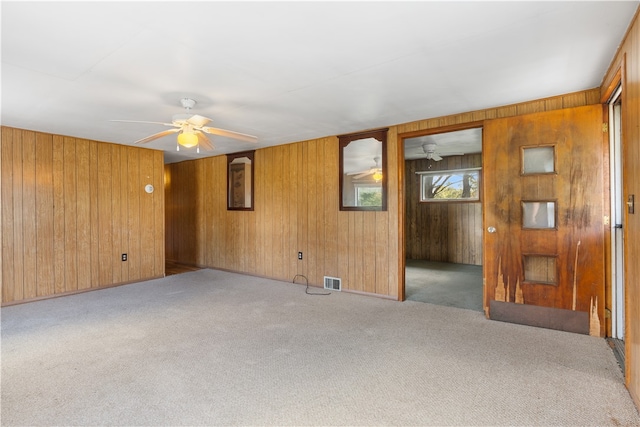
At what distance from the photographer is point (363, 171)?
14.6 feet

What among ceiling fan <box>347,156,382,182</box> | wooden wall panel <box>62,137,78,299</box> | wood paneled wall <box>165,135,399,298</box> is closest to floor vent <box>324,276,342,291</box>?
wood paneled wall <box>165,135,399,298</box>

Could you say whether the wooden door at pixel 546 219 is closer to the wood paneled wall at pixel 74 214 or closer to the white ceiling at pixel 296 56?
the white ceiling at pixel 296 56

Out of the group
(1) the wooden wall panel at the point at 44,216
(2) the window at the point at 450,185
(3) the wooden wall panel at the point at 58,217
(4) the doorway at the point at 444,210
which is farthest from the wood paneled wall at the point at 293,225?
(2) the window at the point at 450,185

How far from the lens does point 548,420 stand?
1717 mm

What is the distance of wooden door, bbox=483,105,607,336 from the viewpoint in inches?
113

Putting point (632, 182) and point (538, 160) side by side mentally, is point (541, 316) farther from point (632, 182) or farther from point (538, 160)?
point (632, 182)

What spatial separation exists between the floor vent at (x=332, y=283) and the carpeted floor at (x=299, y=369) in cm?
91

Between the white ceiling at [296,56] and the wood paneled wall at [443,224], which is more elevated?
the white ceiling at [296,56]

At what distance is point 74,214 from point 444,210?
22.2 ft

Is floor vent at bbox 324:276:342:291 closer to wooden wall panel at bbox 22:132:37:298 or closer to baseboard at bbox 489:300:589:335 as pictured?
baseboard at bbox 489:300:589:335

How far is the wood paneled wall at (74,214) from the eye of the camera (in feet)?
13.3

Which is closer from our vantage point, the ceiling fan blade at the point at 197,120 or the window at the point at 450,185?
the ceiling fan blade at the point at 197,120

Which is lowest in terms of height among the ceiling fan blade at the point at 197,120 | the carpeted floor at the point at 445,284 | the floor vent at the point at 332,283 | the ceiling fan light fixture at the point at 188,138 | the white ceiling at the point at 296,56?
the carpeted floor at the point at 445,284

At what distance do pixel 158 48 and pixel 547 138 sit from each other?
337 centimetres
